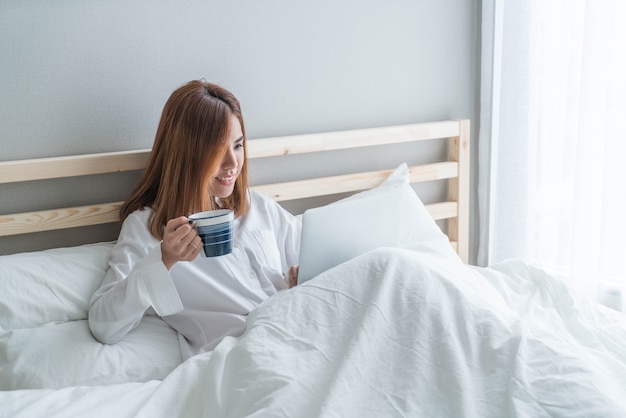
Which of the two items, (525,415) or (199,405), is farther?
(199,405)

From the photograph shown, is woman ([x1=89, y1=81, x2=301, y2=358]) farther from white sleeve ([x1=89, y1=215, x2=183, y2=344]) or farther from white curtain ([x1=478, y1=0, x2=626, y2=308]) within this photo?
white curtain ([x1=478, y1=0, x2=626, y2=308])

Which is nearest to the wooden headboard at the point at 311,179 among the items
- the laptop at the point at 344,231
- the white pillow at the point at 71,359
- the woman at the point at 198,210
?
the woman at the point at 198,210

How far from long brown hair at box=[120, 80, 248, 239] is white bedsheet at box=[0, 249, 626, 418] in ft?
1.37

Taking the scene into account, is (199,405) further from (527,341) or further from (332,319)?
(527,341)

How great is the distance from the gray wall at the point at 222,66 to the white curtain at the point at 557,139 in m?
0.15

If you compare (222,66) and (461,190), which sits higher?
(222,66)

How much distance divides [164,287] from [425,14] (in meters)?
1.49

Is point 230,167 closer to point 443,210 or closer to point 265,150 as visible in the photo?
point 265,150

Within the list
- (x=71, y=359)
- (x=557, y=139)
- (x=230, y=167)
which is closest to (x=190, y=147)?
(x=230, y=167)

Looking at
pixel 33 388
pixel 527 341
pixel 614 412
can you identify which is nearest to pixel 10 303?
pixel 33 388

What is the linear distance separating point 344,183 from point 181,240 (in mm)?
947

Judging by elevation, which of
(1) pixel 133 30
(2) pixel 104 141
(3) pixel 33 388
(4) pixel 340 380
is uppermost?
(1) pixel 133 30

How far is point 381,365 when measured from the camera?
4.14 ft

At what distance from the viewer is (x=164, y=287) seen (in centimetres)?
150
